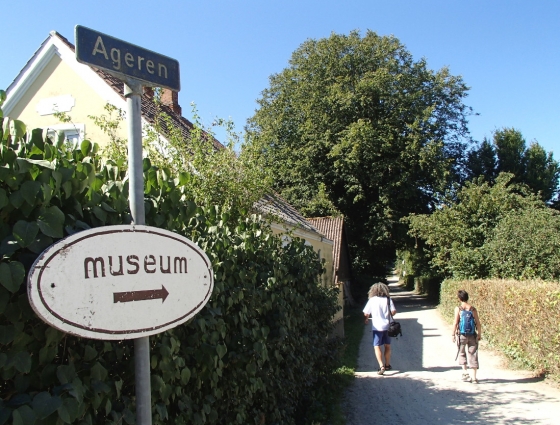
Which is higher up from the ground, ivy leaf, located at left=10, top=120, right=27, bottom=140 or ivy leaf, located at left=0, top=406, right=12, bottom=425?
ivy leaf, located at left=10, top=120, right=27, bottom=140

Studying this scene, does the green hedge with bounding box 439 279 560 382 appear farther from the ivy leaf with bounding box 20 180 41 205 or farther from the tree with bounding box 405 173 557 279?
the ivy leaf with bounding box 20 180 41 205

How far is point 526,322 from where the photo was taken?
30.1ft

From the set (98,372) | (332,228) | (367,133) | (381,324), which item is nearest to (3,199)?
(98,372)

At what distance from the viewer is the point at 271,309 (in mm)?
4508

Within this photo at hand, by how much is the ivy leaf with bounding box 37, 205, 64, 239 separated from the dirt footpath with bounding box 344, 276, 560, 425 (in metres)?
5.40

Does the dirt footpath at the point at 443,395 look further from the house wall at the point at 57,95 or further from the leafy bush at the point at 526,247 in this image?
the house wall at the point at 57,95

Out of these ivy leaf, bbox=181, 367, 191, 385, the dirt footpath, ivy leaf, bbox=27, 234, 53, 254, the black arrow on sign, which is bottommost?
the dirt footpath

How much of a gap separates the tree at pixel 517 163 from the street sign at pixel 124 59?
32.2 metres

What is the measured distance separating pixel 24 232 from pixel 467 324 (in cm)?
841

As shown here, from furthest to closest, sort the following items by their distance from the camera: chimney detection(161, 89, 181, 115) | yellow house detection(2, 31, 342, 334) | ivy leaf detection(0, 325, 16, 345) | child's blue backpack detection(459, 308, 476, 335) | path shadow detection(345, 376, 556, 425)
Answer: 1. chimney detection(161, 89, 181, 115)
2. yellow house detection(2, 31, 342, 334)
3. child's blue backpack detection(459, 308, 476, 335)
4. path shadow detection(345, 376, 556, 425)
5. ivy leaf detection(0, 325, 16, 345)

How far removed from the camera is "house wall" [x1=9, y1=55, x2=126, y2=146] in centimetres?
1166

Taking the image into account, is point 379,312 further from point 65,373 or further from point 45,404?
point 45,404

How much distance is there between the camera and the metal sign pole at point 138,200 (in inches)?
79.0

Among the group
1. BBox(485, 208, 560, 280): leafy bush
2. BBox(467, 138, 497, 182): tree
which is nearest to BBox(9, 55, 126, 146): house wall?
BBox(485, 208, 560, 280): leafy bush
